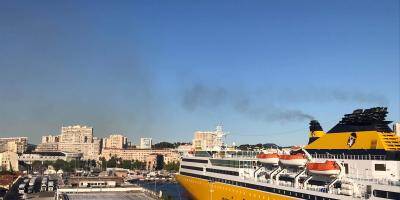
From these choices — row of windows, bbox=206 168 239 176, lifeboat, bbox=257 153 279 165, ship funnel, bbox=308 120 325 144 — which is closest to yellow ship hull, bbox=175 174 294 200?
row of windows, bbox=206 168 239 176

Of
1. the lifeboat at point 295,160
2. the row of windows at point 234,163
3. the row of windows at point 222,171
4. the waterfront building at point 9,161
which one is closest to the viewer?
the lifeboat at point 295,160

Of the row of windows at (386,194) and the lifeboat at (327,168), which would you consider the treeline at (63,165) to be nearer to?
the lifeboat at (327,168)

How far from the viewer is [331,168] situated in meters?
28.6

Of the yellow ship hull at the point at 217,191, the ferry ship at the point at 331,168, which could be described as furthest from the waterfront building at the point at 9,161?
the ferry ship at the point at 331,168

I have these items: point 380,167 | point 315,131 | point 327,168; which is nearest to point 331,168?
point 327,168

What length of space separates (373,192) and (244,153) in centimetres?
2207

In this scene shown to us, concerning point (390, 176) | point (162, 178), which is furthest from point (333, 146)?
point (162, 178)

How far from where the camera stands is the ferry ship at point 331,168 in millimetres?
27531

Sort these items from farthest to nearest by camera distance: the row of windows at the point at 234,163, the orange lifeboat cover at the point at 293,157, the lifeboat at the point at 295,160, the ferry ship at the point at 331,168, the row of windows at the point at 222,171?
the row of windows at the point at 222,171, the row of windows at the point at 234,163, the orange lifeboat cover at the point at 293,157, the lifeboat at the point at 295,160, the ferry ship at the point at 331,168

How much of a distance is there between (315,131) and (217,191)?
45.0 ft

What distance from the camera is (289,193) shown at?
32.9 meters

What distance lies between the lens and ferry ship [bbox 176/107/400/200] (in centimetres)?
2753

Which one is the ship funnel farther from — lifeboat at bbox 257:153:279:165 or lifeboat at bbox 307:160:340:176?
lifeboat at bbox 307:160:340:176

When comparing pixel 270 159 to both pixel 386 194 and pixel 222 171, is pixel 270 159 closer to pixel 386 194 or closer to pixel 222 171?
pixel 222 171
